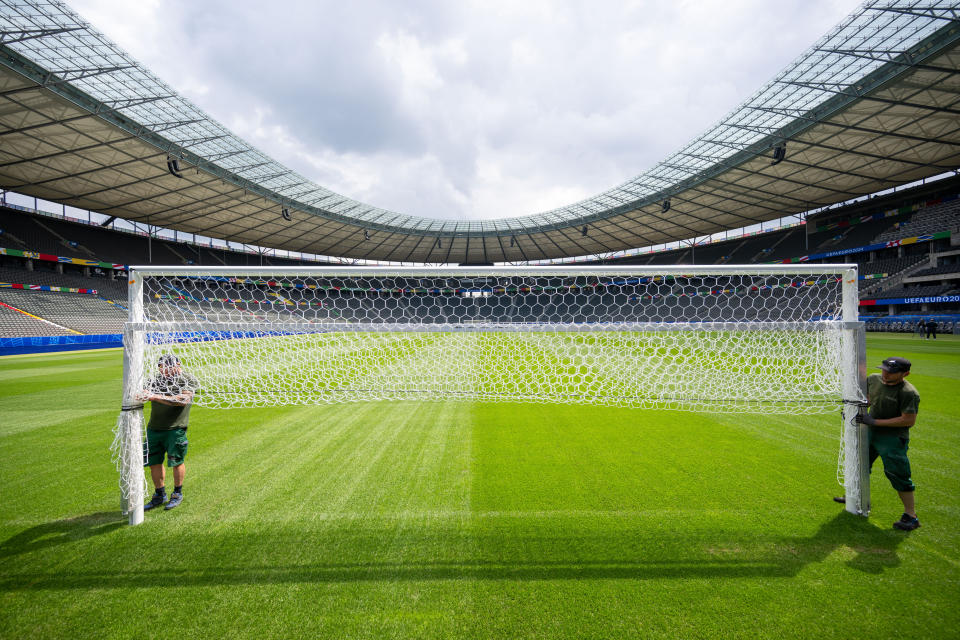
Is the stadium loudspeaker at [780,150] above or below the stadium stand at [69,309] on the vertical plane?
above

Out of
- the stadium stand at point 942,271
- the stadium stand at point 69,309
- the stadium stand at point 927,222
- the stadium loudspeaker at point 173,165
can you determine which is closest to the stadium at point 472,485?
the stadium loudspeaker at point 173,165

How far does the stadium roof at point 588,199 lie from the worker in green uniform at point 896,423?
15431 millimetres

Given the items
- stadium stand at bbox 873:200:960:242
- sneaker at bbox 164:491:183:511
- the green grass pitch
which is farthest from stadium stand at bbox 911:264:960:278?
sneaker at bbox 164:491:183:511

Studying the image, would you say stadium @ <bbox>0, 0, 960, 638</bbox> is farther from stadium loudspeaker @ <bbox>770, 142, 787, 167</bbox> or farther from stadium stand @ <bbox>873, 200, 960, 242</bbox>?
stadium stand @ <bbox>873, 200, 960, 242</bbox>

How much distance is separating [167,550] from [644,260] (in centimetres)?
4242

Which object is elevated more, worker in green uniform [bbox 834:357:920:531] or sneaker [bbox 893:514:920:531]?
worker in green uniform [bbox 834:357:920:531]

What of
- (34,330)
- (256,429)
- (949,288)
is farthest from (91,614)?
(949,288)

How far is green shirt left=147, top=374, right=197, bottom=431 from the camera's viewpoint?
3.04 m

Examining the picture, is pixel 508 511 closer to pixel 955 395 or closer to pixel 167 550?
pixel 167 550

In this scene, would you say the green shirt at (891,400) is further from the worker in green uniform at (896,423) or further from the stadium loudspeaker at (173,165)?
the stadium loudspeaker at (173,165)

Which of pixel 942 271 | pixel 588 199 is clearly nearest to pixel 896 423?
pixel 588 199

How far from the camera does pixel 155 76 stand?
1321 cm

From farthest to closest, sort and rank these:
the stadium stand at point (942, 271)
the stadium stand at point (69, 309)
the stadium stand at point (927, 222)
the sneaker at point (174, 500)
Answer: the stadium stand at point (927, 222)
the stadium stand at point (942, 271)
the stadium stand at point (69, 309)
the sneaker at point (174, 500)

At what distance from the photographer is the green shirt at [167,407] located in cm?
304
